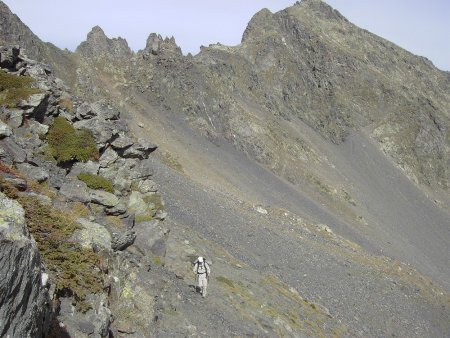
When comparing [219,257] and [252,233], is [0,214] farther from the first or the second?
[252,233]

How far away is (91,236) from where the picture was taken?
14.1 meters

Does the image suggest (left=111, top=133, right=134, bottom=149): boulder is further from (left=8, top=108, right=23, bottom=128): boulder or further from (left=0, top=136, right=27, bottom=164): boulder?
(left=0, top=136, right=27, bottom=164): boulder

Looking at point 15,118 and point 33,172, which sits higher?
point 15,118

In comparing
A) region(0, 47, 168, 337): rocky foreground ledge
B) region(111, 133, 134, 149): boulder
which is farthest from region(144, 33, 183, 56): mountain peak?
region(111, 133, 134, 149): boulder

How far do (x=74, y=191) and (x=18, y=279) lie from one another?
9287 mm

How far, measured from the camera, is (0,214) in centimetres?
875

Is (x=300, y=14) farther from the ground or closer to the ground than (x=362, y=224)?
farther from the ground

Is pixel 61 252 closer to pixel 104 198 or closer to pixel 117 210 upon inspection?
pixel 104 198

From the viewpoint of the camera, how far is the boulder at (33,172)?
15.7 m

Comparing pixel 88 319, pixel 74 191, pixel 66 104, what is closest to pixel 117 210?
pixel 74 191

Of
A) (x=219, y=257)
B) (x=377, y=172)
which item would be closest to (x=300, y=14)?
(x=377, y=172)

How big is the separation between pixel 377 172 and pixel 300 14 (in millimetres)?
59826

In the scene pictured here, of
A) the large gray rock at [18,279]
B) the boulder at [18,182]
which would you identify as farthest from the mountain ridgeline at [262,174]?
the large gray rock at [18,279]

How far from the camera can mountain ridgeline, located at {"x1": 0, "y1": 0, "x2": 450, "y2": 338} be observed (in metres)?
18.5
